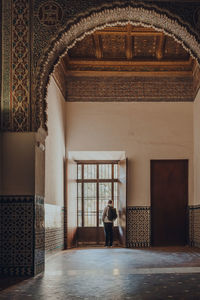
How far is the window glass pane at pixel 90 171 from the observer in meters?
11.1

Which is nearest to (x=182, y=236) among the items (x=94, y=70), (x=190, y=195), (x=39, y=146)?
(x=190, y=195)

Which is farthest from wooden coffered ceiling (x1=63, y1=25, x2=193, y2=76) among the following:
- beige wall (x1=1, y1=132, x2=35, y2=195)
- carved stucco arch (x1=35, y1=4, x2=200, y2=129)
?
beige wall (x1=1, y1=132, x2=35, y2=195)

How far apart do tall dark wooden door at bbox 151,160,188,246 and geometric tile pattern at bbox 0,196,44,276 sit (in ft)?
16.9

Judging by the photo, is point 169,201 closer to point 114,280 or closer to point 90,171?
point 90,171

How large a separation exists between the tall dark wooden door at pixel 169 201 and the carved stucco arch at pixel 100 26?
185 inches

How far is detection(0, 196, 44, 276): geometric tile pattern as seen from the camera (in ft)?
17.9

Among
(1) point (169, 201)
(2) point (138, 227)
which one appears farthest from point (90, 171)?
(1) point (169, 201)

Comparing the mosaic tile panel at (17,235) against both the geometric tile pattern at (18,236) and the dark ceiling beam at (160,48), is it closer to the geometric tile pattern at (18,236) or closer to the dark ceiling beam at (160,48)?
the geometric tile pattern at (18,236)

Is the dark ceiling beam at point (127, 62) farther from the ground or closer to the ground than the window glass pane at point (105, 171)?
farther from the ground

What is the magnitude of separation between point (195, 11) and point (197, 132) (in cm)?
446

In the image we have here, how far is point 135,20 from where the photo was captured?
5.97m

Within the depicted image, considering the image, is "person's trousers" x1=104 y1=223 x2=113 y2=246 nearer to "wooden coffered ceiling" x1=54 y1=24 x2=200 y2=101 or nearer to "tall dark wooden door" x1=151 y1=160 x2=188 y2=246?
"tall dark wooden door" x1=151 y1=160 x2=188 y2=246

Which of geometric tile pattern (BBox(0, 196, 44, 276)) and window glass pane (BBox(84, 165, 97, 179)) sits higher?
window glass pane (BBox(84, 165, 97, 179))

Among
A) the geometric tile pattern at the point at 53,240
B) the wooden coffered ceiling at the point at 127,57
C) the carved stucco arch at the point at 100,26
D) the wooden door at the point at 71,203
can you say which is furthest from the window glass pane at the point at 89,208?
the carved stucco arch at the point at 100,26
